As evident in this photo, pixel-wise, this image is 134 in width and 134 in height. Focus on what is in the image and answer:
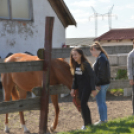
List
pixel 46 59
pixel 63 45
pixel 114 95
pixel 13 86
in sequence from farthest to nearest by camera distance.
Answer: pixel 63 45 → pixel 114 95 → pixel 13 86 → pixel 46 59

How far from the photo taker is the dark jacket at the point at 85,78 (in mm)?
4949

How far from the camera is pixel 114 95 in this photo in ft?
31.8

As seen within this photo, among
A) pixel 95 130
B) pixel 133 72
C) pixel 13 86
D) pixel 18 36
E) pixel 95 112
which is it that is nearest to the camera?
pixel 95 130

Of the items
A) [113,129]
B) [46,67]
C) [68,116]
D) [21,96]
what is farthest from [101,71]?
[21,96]

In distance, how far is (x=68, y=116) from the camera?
283 inches

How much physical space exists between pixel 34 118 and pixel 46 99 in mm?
2174

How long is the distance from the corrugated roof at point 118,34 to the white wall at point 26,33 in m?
30.5

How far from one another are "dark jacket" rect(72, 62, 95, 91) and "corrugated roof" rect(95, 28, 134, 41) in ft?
124

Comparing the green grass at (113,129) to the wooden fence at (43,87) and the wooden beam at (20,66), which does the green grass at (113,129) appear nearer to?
the wooden fence at (43,87)

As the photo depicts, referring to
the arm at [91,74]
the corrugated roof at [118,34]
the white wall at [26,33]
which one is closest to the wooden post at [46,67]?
the arm at [91,74]

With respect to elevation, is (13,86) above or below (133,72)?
below

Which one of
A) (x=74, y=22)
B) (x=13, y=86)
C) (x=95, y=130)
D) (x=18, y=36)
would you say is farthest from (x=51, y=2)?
(x=95, y=130)

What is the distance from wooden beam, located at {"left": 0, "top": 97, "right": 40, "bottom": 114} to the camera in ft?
15.7

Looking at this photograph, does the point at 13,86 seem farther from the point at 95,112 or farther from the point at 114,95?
the point at 114,95
